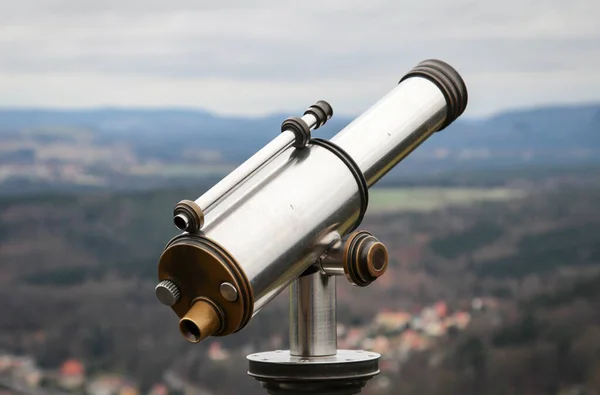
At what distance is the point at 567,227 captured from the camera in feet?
137

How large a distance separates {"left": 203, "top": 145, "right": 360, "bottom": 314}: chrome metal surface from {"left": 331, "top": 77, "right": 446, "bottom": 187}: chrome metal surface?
0.37ft

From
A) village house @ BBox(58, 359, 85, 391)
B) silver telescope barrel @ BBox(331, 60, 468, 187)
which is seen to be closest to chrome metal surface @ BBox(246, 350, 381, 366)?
silver telescope barrel @ BBox(331, 60, 468, 187)

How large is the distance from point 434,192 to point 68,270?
12.6 meters

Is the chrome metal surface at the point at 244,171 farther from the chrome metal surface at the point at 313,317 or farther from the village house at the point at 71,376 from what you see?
the village house at the point at 71,376

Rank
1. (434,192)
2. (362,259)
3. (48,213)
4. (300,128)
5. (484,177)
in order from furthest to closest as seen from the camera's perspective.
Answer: (484,177) < (434,192) < (48,213) < (300,128) < (362,259)

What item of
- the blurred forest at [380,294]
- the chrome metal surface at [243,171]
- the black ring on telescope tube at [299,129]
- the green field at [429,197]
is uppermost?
the green field at [429,197]

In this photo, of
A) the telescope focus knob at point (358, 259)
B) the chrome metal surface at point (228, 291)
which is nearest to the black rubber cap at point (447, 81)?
the telescope focus knob at point (358, 259)

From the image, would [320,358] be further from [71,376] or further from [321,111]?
[71,376]

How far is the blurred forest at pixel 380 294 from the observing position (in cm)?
3538

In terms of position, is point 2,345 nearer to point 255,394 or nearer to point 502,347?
point 255,394

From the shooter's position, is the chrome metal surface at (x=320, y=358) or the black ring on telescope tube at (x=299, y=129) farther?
the black ring on telescope tube at (x=299, y=129)

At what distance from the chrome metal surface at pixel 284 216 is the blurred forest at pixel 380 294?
31014 mm

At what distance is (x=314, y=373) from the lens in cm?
245

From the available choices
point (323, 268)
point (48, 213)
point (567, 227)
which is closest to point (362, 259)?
point (323, 268)
